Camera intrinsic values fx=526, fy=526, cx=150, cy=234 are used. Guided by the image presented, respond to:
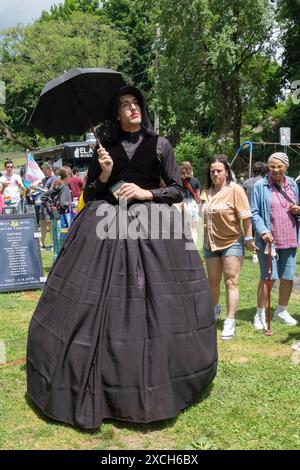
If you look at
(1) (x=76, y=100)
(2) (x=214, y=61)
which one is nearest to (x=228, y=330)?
(1) (x=76, y=100)

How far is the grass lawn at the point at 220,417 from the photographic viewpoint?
3.31 m

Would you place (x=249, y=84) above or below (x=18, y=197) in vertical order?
above

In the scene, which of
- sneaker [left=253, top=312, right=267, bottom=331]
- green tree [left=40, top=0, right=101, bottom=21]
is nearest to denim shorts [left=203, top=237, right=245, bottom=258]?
sneaker [left=253, top=312, right=267, bottom=331]

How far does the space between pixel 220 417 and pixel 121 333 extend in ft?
3.19

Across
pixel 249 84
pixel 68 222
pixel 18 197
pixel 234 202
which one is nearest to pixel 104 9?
pixel 249 84

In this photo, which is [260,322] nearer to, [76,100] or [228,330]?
[228,330]

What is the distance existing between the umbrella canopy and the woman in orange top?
1.77 m

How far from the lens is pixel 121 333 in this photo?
337 cm

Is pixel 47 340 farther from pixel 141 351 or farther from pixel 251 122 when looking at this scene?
pixel 251 122

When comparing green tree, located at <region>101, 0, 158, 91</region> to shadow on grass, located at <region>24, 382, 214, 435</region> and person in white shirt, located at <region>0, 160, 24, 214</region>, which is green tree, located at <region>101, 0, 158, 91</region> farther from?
shadow on grass, located at <region>24, 382, 214, 435</region>

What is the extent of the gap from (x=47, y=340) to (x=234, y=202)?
8.91 ft

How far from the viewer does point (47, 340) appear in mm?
3572

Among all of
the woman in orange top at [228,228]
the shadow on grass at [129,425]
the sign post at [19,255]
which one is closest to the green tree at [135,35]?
the sign post at [19,255]

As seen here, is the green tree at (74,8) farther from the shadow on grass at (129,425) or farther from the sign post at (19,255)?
the shadow on grass at (129,425)
